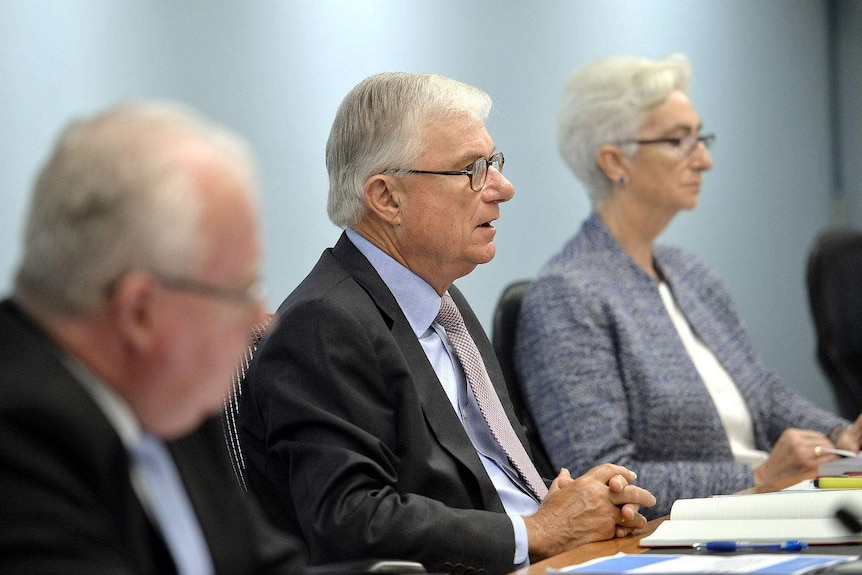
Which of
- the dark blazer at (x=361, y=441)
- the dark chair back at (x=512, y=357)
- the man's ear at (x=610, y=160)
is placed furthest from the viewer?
the man's ear at (x=610, y=160)

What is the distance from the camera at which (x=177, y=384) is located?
3.68ft

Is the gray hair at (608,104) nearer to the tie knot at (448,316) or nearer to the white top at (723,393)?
the white top at (723,393)

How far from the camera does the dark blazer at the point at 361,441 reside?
1.82 meters

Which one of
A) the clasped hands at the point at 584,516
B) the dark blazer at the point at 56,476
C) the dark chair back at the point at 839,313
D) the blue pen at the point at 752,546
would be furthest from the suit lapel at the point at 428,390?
the dark chair back at the point at 839,313

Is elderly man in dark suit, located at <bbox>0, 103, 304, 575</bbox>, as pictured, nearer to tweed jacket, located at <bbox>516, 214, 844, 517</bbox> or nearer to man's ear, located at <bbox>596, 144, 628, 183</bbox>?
tweed jacket, located at <bbox>516, 214, 844, 517</bbox>

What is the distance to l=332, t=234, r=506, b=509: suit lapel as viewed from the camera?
2.00m

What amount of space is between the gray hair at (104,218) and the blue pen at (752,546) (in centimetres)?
91

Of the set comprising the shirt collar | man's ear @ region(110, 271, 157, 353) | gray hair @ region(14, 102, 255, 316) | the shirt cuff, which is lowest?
the shirt cuff

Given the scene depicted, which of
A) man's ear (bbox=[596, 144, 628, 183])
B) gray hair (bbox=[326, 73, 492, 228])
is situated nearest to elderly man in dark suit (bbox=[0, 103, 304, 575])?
gray hair (bbox=[326, 73, 492, 228])

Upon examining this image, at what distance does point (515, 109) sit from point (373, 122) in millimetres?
1651

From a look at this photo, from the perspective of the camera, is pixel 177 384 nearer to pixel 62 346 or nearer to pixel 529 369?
pixel 62 346

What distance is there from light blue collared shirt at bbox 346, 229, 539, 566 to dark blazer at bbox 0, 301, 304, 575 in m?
1.06

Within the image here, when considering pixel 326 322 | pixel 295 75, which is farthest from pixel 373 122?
pixel 295 75

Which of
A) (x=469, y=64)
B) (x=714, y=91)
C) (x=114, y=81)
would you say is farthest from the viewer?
(x=714, y=91)
